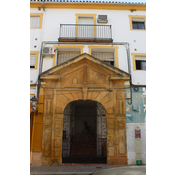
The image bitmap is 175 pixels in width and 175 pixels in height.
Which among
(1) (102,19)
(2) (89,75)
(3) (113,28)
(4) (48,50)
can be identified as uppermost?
(1) (102,19)

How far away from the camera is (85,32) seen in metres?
9.36

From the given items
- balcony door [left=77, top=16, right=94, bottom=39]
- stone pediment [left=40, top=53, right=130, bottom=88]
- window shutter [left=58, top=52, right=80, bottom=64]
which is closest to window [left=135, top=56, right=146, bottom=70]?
stone pediment [left=40, top=53, right=130, bottom=88]

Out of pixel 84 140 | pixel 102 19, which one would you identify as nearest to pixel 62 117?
pixel 84 140

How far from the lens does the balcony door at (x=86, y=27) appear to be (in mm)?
9255

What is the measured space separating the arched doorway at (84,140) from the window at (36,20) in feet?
16.2

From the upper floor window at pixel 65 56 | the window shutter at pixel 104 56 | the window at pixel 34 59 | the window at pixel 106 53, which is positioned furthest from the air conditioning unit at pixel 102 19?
the window at pixel 34 59

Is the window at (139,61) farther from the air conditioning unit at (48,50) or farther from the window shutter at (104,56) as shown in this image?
the air conditioning unit at (48,50)

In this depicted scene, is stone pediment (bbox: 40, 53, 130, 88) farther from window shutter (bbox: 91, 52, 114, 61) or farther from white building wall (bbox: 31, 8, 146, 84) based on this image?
window shutter (bbox: 91, 52, 114, 61)

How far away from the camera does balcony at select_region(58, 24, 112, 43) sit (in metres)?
9.01

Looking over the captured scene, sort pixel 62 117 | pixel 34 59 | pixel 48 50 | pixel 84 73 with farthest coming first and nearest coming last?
pixel 34 59 → pixel 48 50 → pixel 84 73 → pixel 62 117

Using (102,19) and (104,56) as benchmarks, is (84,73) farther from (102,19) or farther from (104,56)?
(102,19)

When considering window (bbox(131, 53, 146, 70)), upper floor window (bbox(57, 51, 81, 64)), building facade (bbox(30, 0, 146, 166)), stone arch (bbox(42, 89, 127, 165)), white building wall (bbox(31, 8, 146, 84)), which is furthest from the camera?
upper floor window (bbox(57, 51, 81, 64))

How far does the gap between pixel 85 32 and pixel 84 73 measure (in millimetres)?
2770

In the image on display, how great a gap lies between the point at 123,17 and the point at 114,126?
20.6 ft
